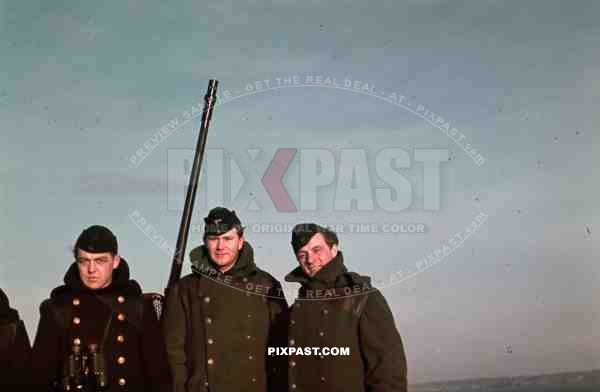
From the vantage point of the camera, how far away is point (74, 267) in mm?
6469

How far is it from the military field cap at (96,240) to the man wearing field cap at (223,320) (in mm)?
829

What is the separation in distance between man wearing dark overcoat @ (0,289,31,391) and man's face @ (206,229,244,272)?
173 cm

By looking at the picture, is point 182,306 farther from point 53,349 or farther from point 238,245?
point 53,349

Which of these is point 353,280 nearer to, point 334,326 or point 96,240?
point 334,326

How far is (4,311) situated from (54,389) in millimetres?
1208

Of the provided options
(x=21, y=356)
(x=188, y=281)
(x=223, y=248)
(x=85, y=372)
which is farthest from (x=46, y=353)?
(x=223, y=248)

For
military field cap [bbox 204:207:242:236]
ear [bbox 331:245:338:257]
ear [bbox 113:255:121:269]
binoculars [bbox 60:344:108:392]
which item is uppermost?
military field cap [bbox 204:207:242:236]

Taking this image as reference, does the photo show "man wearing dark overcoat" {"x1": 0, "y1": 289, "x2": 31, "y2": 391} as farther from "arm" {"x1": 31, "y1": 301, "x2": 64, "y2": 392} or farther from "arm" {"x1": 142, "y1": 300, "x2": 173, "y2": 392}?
"arm" {"x1": 142, "y1": 300, "x2": 173, "y2": 392}

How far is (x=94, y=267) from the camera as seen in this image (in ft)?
20.7

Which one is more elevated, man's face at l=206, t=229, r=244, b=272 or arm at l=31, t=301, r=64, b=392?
man's face at l=206, t=229, r=244, b=272

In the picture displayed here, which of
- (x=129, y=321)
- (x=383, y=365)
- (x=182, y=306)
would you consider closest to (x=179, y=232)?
(x=182, y=306)

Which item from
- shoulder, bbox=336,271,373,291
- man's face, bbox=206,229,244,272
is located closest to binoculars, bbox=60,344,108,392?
man's face, bbox=206,229,244,272

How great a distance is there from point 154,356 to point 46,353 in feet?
2.76

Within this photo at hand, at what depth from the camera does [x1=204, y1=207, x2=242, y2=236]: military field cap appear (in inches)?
270
